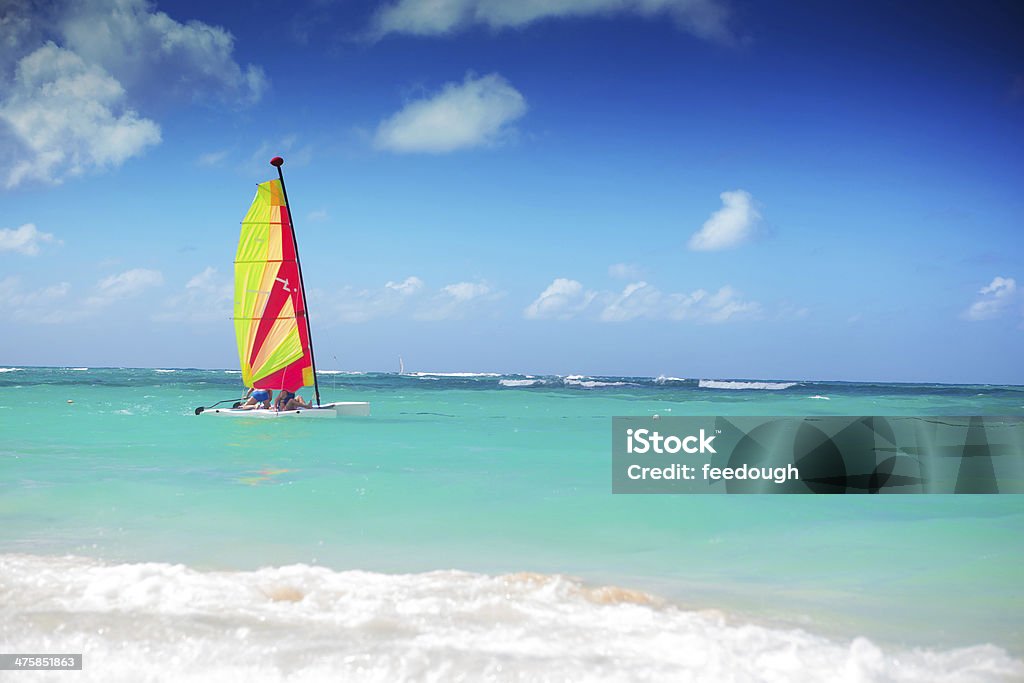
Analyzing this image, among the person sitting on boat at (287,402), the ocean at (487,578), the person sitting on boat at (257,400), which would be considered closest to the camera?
the ocean at (487,578)

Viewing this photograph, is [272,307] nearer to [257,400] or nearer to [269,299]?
[269,299]

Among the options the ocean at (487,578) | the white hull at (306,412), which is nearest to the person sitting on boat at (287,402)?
the white hull at (306,412)

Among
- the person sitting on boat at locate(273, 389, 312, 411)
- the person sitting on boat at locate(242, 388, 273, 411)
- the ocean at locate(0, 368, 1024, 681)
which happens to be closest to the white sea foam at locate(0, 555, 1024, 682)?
the ocean at locate(0, 368, 1024, 681)

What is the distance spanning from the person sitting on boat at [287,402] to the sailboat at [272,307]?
0.26 meters

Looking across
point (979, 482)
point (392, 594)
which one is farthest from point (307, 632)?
point (979, 482)

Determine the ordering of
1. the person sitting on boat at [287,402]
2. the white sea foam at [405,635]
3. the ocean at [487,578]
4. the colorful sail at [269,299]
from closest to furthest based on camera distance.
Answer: the white sea foam at [405,635], the ocean at [487,578], the person sitting on boat at [287,402], the colorful sail at [269,299]

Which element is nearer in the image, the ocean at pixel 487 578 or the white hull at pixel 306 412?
the ocean at pixel 487 578

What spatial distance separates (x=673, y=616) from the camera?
4824mm

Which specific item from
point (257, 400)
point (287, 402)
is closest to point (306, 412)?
point (287, 402)

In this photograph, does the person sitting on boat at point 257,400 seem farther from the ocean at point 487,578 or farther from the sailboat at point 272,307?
the ocean at point 487,578

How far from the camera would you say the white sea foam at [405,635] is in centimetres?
393

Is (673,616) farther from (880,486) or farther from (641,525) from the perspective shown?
(880,486)

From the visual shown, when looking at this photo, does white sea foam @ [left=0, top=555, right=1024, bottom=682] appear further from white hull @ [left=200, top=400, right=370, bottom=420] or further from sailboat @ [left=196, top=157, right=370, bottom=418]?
sailboat @ [left=196, top=157, right=370, bottom=418]

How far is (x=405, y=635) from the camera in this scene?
434 cm
